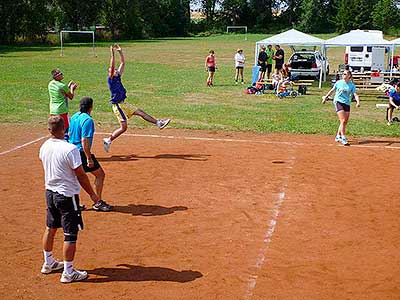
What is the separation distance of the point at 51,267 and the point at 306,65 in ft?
76.8

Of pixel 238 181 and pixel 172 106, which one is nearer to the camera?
pixel 238 181

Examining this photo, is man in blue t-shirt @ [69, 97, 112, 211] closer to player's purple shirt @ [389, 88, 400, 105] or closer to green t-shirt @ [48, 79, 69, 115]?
green t-shirt @ [48, 79, 69, 115]

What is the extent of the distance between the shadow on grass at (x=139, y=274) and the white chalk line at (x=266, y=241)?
0.64m

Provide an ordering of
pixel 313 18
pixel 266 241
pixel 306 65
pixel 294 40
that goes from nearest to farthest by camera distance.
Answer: pixel 266 241 < pixel 294 40 < pixel 306 65 < pixel 313 18

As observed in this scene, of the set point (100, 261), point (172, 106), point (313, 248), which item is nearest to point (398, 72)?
point (172, 106)

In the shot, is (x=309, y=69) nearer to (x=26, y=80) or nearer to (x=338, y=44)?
(x=338, y=44)

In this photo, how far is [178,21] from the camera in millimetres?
88938

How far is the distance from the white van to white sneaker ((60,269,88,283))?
2640 centimetres

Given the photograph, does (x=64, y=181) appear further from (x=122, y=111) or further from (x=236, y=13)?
(x=236, y=13)

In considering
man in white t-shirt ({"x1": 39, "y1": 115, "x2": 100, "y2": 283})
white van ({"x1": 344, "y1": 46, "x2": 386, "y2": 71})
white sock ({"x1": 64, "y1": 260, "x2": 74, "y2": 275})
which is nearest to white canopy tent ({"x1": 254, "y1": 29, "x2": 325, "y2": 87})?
white van ({"x1": 344, "y1": 46, "x2": 386, "y2": 71})

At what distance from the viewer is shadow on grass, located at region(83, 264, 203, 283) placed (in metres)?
6.33

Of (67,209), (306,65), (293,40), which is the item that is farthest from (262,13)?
(67,209)

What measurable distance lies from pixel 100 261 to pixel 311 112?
12.9 metres

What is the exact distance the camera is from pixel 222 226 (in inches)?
316
